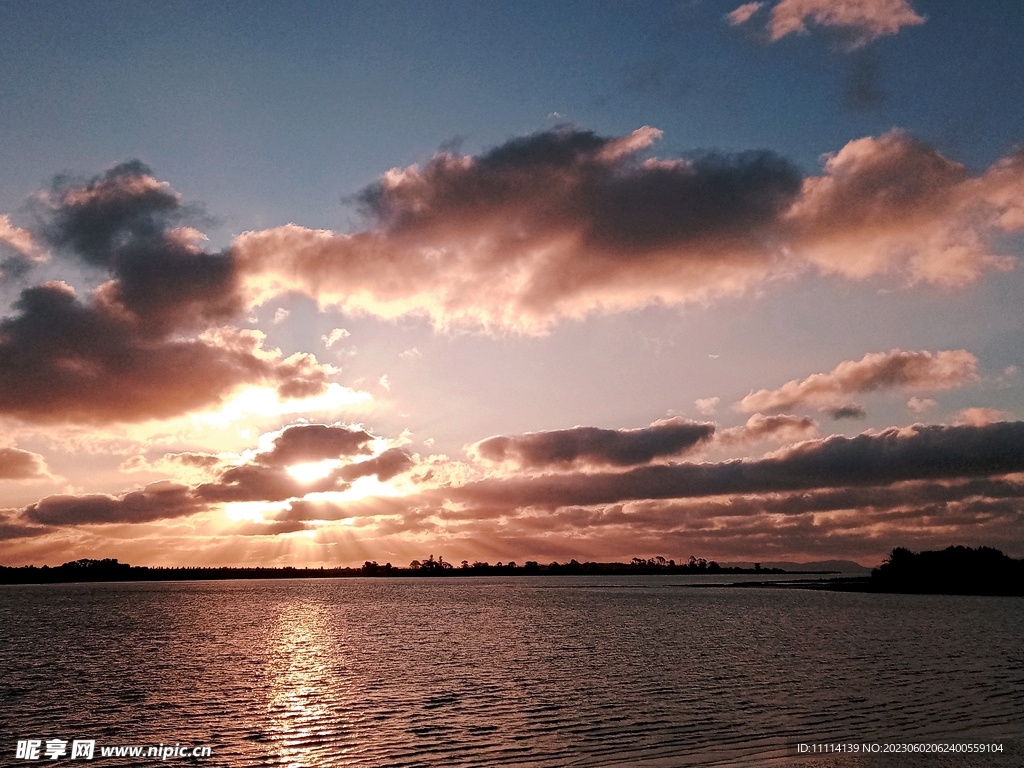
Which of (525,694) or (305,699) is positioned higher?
(525,694)

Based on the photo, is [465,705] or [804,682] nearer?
[465,705]

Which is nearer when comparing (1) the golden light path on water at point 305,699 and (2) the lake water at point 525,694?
(2) the lake water at point 525,694

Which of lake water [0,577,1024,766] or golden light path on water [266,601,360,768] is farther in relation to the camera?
golden light path on water [266,601,360,768]

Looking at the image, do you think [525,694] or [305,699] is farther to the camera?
[305,699]

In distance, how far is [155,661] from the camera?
6625cm

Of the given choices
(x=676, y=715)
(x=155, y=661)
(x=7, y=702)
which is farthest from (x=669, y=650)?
(x=7, y=702)

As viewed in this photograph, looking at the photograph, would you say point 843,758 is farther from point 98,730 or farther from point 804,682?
point 98,730

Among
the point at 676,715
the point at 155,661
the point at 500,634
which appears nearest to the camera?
the point at 676,715

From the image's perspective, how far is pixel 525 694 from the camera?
46781 millimetres

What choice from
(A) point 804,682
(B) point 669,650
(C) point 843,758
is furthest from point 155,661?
(C) point 843,758

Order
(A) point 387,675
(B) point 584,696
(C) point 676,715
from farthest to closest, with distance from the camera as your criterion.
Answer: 1. (A) point 387,675
2. (B) point 584,696
3. (C) point 676,715

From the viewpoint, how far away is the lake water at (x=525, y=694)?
33.9 m

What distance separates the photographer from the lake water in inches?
1336

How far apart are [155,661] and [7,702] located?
794 inches
